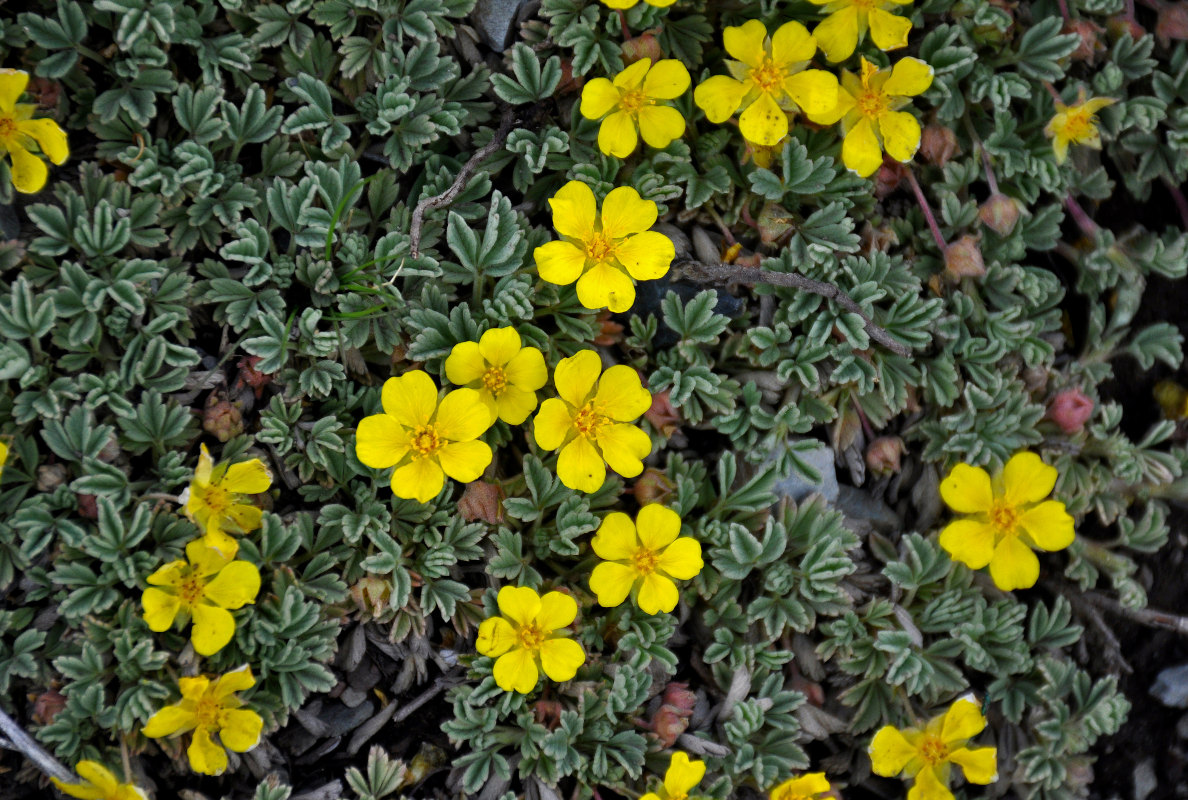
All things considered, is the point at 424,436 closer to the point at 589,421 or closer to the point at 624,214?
the point at 589,421

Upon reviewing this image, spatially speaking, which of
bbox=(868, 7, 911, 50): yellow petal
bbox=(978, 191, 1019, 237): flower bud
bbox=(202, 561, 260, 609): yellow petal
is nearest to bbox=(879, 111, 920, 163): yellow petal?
bbox=(868, 7, 911, 50): yellow petal

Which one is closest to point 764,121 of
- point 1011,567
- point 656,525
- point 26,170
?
point 656,525

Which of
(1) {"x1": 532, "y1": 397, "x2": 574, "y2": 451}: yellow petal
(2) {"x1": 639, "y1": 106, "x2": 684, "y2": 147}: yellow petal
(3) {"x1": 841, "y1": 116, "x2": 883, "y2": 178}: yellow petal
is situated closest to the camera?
(1) {"x1": 532, "y1": 397, "x2": 574, "y2": 451}: yellow petal

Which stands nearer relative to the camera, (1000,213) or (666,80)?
(666,80)

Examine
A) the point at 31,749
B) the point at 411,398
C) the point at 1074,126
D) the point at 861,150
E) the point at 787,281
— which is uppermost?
the point at 1074,126

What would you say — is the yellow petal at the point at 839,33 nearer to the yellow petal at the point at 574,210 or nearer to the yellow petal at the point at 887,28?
the yellow petal at the point at 887,28

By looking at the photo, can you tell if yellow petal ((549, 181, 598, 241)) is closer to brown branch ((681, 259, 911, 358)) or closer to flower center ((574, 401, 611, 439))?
brown branch ((681, 259, 911, 358))

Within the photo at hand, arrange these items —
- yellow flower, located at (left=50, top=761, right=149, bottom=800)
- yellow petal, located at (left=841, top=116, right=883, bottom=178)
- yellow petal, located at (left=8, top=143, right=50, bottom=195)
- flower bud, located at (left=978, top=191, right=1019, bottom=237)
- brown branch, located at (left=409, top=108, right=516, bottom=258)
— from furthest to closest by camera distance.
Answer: flower bud, located at (left=978, top=191, right=1019, bottom=237)
yellow petal, located at (left=841, top=116, right=883, bottom=178)
brown branch, located at (left=409, top=108, right=516, bottom=258)
yellow petal, located at (left=8, top=143, right=50, bottom=195)
yellow flower, located at (left=50, top=761, right=149, bottom=800)
